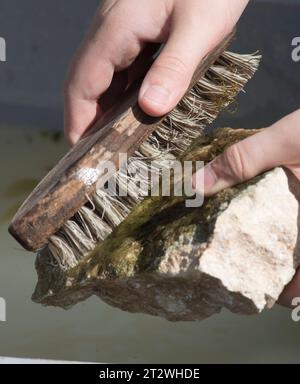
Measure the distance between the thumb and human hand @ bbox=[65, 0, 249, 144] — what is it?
0.16m

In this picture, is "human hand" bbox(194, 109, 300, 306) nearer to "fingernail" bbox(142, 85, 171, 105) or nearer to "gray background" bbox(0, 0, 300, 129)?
"fingernail" bbox(142, 85, 171, 105)

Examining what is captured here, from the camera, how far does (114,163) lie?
130 centimetres

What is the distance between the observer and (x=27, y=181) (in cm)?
250

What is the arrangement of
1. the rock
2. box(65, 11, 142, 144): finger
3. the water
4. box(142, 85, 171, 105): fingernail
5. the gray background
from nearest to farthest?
the rock → box(142, 85, 171, 105): fingernail → box(65, 11, 142, 144): finger → the water → the gray background

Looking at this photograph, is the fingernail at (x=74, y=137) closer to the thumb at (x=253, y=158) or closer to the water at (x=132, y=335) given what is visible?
the thumb at (x=253, y=158)

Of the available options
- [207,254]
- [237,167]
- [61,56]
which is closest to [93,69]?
[237,167]

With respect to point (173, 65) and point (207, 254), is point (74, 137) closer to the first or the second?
point (173, 65)

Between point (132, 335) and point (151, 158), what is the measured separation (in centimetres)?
80

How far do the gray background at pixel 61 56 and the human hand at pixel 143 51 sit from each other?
0.77m

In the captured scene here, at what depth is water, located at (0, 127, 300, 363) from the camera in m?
1.99

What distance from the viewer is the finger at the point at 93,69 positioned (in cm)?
159

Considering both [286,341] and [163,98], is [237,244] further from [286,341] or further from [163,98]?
[286,341]

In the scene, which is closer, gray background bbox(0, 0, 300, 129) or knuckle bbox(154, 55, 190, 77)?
knuckle bbox(154, 55, 190, 77)

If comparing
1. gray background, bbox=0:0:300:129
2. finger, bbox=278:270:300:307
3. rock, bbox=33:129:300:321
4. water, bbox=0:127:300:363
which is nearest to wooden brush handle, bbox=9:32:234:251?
rock, bbox=33:129:300:321
